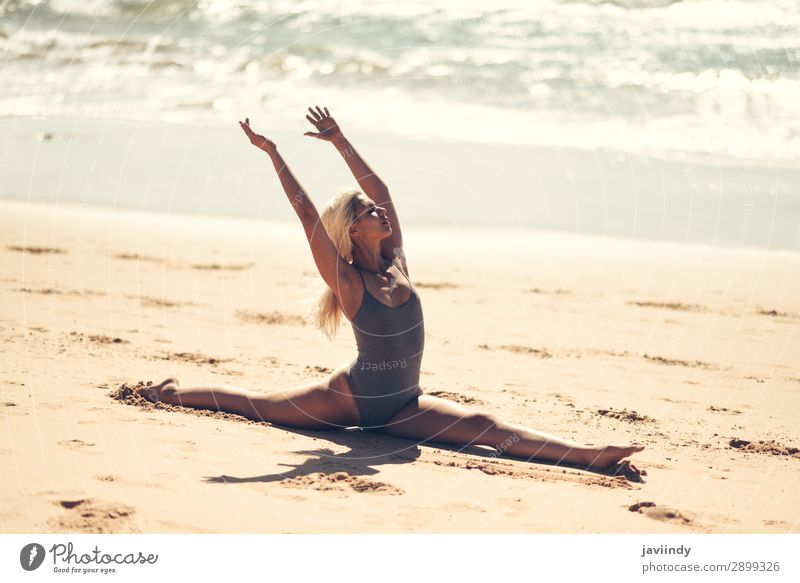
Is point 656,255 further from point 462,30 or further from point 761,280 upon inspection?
point 462,30

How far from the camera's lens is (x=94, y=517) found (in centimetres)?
528

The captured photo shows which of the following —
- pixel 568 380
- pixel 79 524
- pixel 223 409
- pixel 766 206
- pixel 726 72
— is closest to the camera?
pixel 79 524

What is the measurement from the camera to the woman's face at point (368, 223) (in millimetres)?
6883

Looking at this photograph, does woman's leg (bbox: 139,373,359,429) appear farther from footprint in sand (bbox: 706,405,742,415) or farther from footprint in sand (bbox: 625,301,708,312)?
footprint in sand (bbox: 625,301,708,312)

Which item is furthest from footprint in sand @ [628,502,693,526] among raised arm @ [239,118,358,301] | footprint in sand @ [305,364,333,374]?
footprint in sand @ [305,364,333,374]

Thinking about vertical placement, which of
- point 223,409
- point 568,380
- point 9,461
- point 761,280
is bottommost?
point 761,280

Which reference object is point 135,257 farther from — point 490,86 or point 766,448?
point 490,86

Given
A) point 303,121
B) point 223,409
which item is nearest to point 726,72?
point 303,121

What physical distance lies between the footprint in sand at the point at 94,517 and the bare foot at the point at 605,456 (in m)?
2.99

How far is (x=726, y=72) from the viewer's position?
2495 cm

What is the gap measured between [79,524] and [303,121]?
15.8m

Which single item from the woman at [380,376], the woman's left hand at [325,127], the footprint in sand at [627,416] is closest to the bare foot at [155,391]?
the woman at [380,376]

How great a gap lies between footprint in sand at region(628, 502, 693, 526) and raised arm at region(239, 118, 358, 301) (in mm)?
2351
